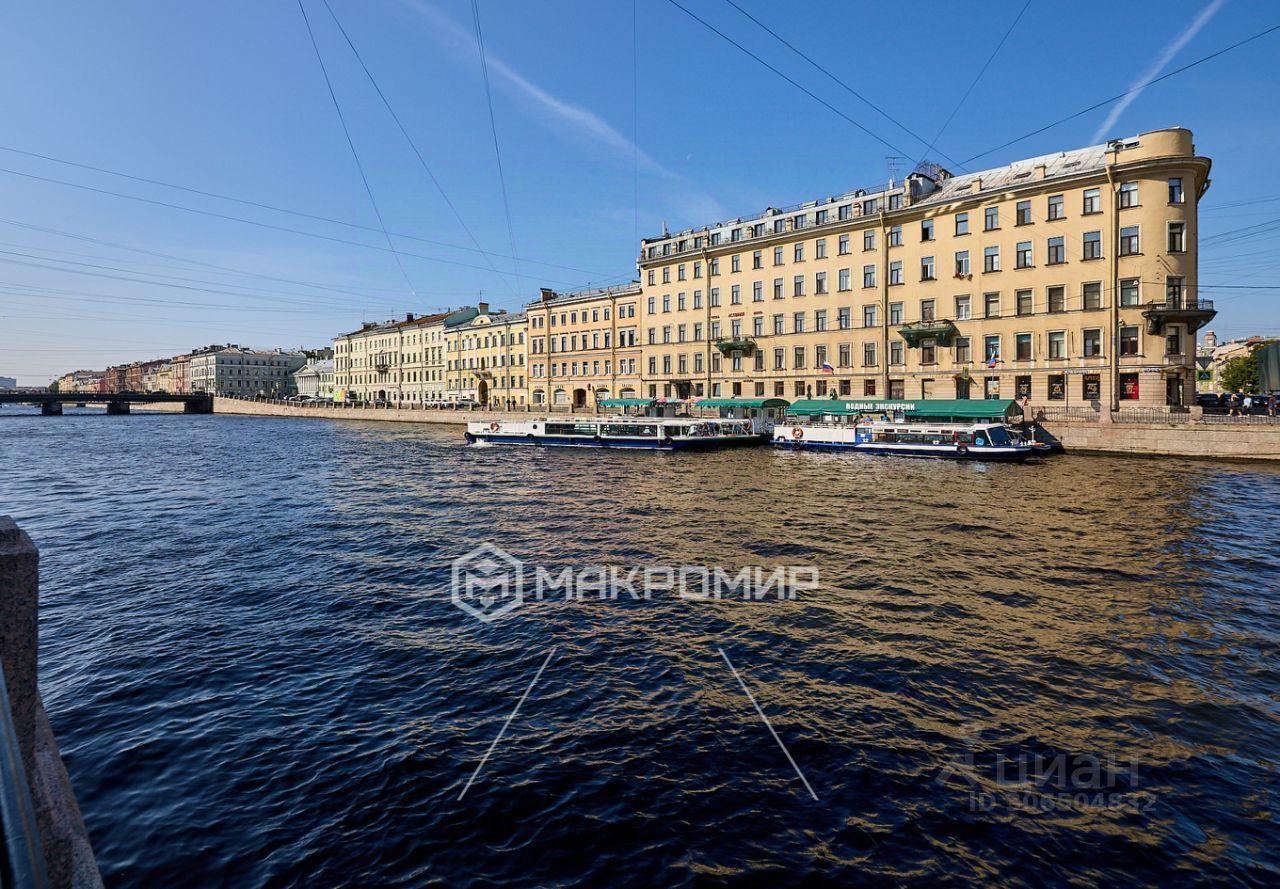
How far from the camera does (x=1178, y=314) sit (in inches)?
1489

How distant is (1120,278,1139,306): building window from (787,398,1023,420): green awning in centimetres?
898

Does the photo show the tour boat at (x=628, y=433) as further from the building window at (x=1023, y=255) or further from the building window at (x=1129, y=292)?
the building window at (x=1129, y=292)

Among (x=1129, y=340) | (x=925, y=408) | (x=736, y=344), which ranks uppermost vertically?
(x=736, y=344)

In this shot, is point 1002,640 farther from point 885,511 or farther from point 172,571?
point 172,571

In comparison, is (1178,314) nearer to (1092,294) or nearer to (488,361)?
(1092,294)

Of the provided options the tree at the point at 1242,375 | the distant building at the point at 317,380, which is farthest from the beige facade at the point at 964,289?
the distant building at the point at 317,380

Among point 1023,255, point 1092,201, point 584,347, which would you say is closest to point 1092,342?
point 1023,255

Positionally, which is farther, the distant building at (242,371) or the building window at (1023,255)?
the distant building at (242,371)

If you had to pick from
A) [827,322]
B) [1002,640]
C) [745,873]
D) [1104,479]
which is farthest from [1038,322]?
[745,873]

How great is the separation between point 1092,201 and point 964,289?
29.8 ft

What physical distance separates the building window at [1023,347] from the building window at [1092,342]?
324 cm

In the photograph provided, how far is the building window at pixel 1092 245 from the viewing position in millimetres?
41094

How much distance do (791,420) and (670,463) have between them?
18.1m

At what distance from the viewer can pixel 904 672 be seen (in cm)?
926
